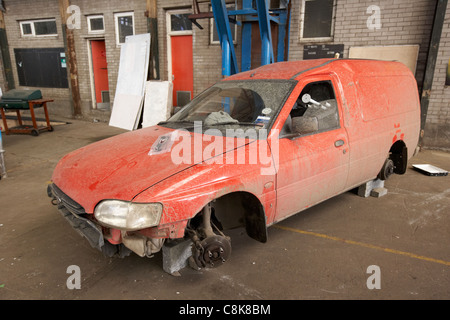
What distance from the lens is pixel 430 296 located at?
2445 mm

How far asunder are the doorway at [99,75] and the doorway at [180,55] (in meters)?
3.16

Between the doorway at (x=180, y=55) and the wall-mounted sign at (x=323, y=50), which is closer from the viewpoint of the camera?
the wall-mounted sign at (x=323, y=50)

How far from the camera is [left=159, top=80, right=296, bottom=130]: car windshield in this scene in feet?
9.80

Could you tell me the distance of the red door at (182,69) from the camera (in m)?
9.54

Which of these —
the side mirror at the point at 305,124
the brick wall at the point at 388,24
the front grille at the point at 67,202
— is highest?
the brick wall at the point at 388,24

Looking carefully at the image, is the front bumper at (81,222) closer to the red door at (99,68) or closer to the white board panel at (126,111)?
the white board panel at (126,111)

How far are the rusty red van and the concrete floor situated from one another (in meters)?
0.34

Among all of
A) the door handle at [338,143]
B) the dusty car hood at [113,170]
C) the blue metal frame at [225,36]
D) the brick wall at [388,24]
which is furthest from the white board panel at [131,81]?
the door handle at [338,143]

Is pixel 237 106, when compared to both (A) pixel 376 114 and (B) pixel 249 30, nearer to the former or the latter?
(A) pixel 376 114

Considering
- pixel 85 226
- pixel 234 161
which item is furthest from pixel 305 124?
pixel 85 226

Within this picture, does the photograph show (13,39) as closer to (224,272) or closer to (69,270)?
(69,270)

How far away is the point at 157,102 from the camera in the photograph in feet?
29.0
